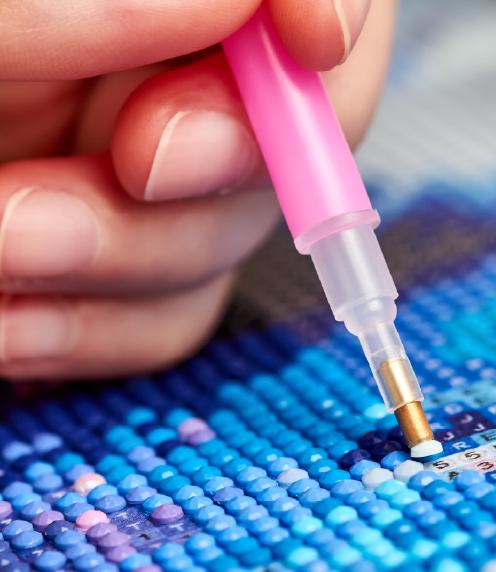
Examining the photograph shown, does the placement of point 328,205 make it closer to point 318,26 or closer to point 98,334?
point 318,26

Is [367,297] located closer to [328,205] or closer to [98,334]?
[328,205]

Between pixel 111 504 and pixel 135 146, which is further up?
pixel 135 146

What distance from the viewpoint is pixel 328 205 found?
13.3 inches

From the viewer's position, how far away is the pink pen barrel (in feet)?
1.12

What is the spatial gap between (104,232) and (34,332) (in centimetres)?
7

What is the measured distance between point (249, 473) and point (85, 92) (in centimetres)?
21

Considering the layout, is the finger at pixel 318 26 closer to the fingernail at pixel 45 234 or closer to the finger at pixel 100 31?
the finger at pixel 100 31

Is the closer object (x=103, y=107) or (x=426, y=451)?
(x=426, y=451)

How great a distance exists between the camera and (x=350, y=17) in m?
0.33

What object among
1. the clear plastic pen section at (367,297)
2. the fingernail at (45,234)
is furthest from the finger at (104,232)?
the clear plastic pen section at (367,297)

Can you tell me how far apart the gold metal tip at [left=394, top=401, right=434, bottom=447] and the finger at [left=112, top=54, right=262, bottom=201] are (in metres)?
0.13

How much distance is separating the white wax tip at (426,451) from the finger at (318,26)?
Result: 5.4 inches

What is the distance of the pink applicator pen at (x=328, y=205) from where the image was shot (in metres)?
0.33

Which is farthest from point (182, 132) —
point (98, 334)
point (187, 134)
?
point (98, 334)
